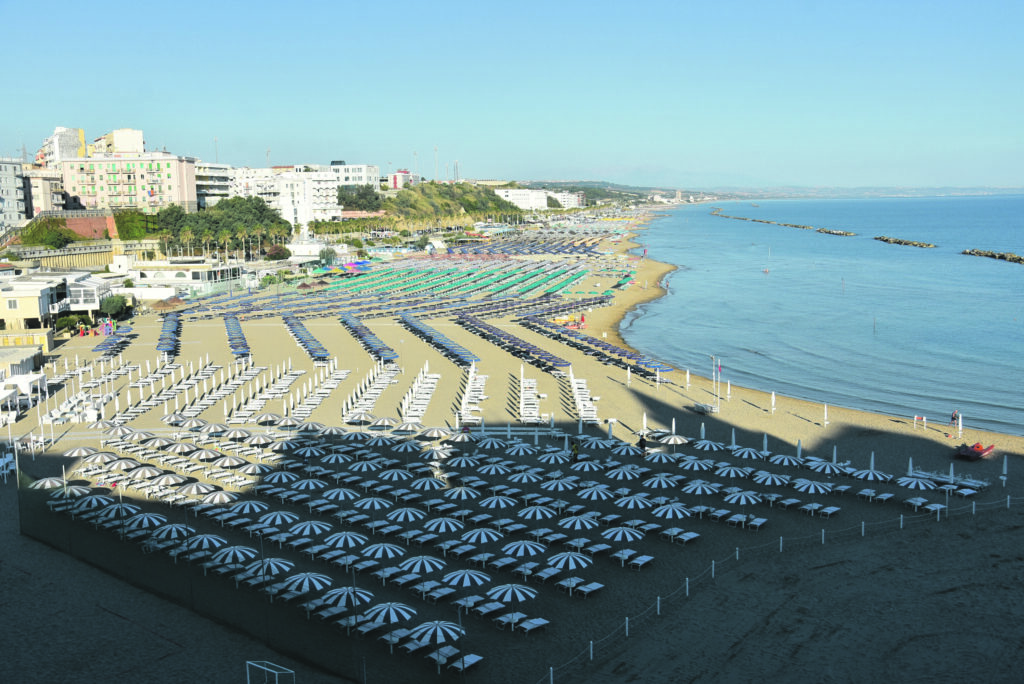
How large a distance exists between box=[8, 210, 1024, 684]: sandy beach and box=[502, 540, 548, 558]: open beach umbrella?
301 millimetres

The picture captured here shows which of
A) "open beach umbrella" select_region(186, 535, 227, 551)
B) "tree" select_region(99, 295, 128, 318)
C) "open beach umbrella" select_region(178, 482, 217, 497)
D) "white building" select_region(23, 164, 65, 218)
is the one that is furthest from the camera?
"white building" select_region(23, 164, 65, 218)

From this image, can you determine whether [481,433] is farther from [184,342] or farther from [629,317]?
[629,317]

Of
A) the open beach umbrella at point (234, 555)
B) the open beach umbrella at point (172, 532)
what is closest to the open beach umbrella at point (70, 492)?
the open beach umbrella at point (172, 532)

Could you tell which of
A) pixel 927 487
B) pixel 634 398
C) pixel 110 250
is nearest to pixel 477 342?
pixel 634 398

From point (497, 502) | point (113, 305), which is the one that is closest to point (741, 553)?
point (497, 502)

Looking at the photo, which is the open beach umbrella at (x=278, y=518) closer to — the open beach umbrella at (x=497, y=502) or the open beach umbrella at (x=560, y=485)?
the open beach umbrella at (x=497, y=502)

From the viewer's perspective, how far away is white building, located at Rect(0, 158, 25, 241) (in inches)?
3565

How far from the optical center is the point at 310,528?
22031 millimetres

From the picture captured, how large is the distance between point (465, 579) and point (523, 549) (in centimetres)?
200

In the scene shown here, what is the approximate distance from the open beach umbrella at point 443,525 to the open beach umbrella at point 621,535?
142 inches

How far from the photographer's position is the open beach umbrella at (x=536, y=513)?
22.8 metres

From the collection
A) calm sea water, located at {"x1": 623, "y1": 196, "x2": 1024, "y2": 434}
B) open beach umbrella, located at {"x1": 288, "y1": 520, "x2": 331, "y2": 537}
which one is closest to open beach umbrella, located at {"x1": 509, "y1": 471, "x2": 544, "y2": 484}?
open beach umbrella, located at {"x1": 288, "y1": 520, "x2": 331, "y2": 537}

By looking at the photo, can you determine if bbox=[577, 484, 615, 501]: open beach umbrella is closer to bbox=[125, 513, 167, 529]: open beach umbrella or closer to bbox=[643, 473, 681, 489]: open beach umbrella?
bbox=[643, 473, 681, 489]: open beach umbrella

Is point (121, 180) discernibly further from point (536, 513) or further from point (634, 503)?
point (634, 503)
